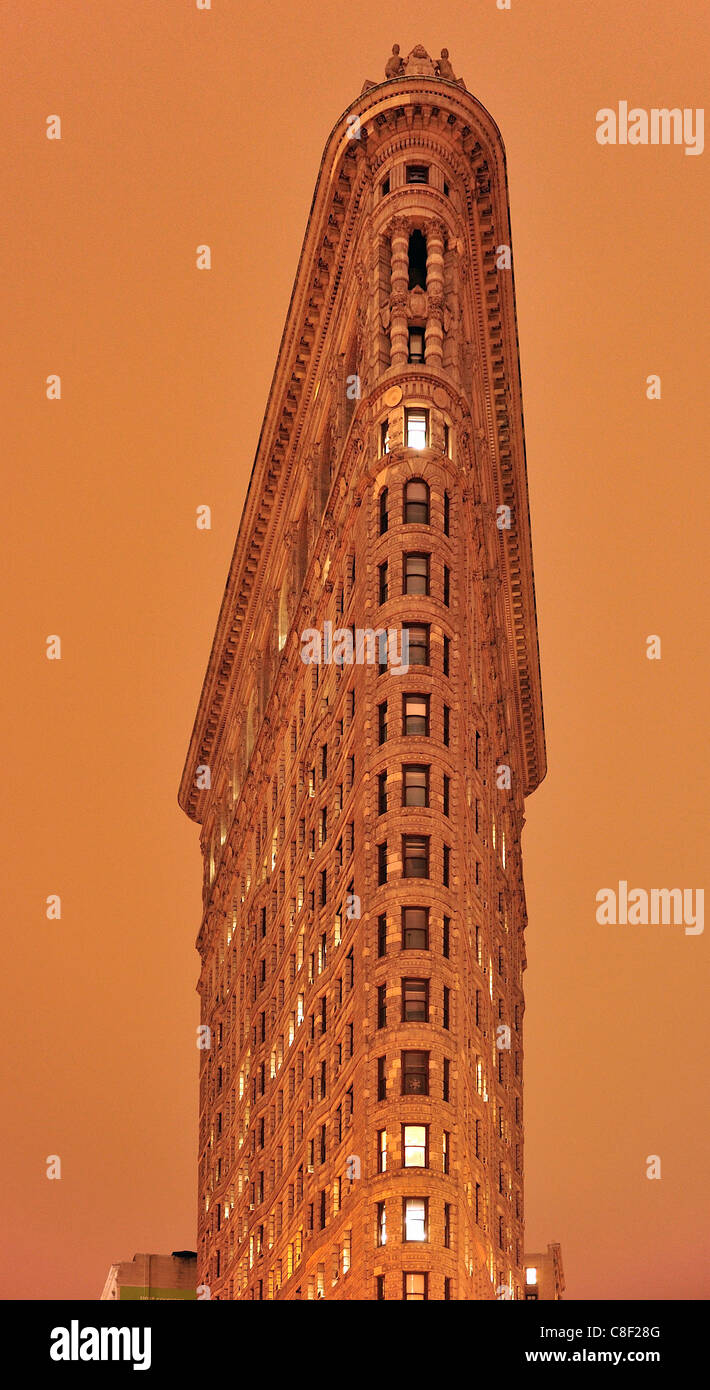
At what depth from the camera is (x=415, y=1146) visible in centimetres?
7856

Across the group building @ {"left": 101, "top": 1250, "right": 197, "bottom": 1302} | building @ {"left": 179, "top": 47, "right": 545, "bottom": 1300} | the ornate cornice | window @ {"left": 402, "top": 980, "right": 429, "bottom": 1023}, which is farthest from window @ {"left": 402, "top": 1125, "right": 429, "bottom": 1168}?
building @ {"left": 101, "top": 1250, "right": 197, "bottom": 1302}

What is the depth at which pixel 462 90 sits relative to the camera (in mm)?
100688

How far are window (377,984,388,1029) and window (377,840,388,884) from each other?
4695 mm

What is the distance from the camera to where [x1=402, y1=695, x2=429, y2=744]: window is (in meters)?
87.2

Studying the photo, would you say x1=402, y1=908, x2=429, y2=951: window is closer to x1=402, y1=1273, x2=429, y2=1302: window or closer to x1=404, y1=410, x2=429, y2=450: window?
x1=402, y1=1273, x2=429, y2=1302: window

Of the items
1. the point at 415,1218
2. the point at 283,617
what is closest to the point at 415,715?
the point at 415,1218

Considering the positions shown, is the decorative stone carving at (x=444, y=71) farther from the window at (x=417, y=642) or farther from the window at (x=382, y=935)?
the window at (x=382, y=935)

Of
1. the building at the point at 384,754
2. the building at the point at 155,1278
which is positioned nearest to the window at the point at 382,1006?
the building at the point at 384,754

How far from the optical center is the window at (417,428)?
3671 inches

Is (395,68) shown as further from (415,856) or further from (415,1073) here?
(415,1073)

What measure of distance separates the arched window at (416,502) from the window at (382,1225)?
30685 mm

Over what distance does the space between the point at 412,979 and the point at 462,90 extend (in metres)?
46.0

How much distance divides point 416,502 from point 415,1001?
23.6 meters
